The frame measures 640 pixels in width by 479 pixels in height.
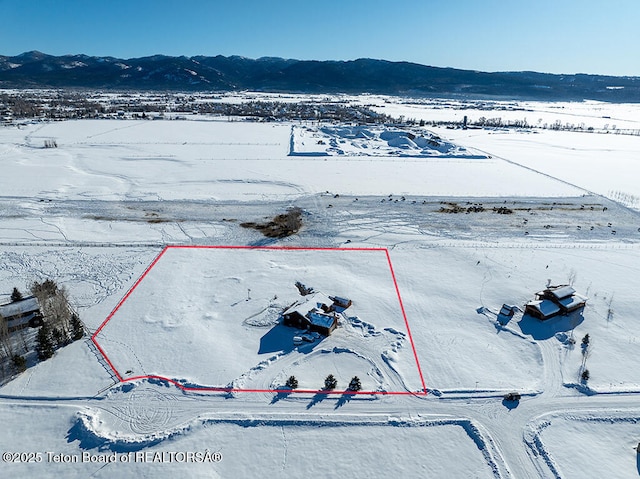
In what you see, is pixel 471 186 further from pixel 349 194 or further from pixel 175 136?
pixel 175 136

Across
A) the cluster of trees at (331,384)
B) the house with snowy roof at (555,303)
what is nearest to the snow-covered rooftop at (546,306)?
the house with snowy roof at (555,303)

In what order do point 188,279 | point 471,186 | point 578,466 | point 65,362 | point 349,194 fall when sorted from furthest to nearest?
point 471,186, point 349,194, point 188,279, point 65,362, point 578,466

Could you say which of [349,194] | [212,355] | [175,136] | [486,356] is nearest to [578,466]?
[486,356]

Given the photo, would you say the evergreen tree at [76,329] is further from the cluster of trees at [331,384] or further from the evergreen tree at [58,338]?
the cluster of trees at [331,384]

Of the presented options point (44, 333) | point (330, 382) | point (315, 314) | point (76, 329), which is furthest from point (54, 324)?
point (330, 382)

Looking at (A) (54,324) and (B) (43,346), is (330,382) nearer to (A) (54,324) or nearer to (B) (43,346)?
(B) (43,346)
